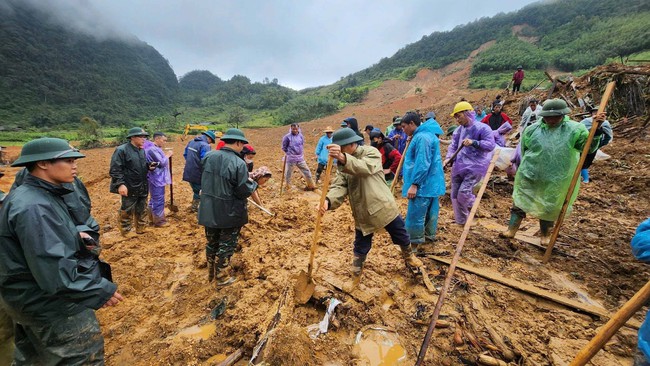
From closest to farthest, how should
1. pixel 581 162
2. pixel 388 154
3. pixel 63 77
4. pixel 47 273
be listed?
pixel 47 273, pixel 581 162, pixel 388 154, pixel 63 77

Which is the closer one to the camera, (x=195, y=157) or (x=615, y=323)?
(x=615, y=323)

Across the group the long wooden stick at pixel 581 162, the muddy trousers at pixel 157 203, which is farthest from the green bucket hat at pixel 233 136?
the long wooden stick at pixel 581 162

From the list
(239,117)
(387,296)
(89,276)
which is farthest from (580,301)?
(239,117)

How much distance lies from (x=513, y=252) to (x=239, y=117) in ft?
130

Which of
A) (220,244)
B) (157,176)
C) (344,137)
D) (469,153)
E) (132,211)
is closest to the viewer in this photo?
(344,137)

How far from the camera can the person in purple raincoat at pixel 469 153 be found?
4.14 meters

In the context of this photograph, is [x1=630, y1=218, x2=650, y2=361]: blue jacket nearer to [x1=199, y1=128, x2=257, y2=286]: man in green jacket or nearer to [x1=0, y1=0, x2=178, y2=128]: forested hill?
[x1=199, y1=128, x2=257, y2=286]: man in green jacket

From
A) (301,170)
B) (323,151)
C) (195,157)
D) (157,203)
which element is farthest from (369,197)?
(323,151)

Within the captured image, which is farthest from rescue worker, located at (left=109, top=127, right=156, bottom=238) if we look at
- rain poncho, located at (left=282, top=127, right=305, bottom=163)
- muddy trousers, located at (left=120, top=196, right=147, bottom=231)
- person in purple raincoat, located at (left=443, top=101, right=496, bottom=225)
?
person in purple raincoat, located at (left=443, top=101, right=496, bottom=225)

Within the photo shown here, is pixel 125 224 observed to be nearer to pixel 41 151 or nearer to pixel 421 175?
pixel 41 151

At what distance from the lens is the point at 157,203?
5469 mm

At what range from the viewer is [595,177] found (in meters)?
6.63

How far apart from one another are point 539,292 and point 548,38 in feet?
174

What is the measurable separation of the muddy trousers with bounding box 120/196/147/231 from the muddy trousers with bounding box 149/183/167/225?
215mm
